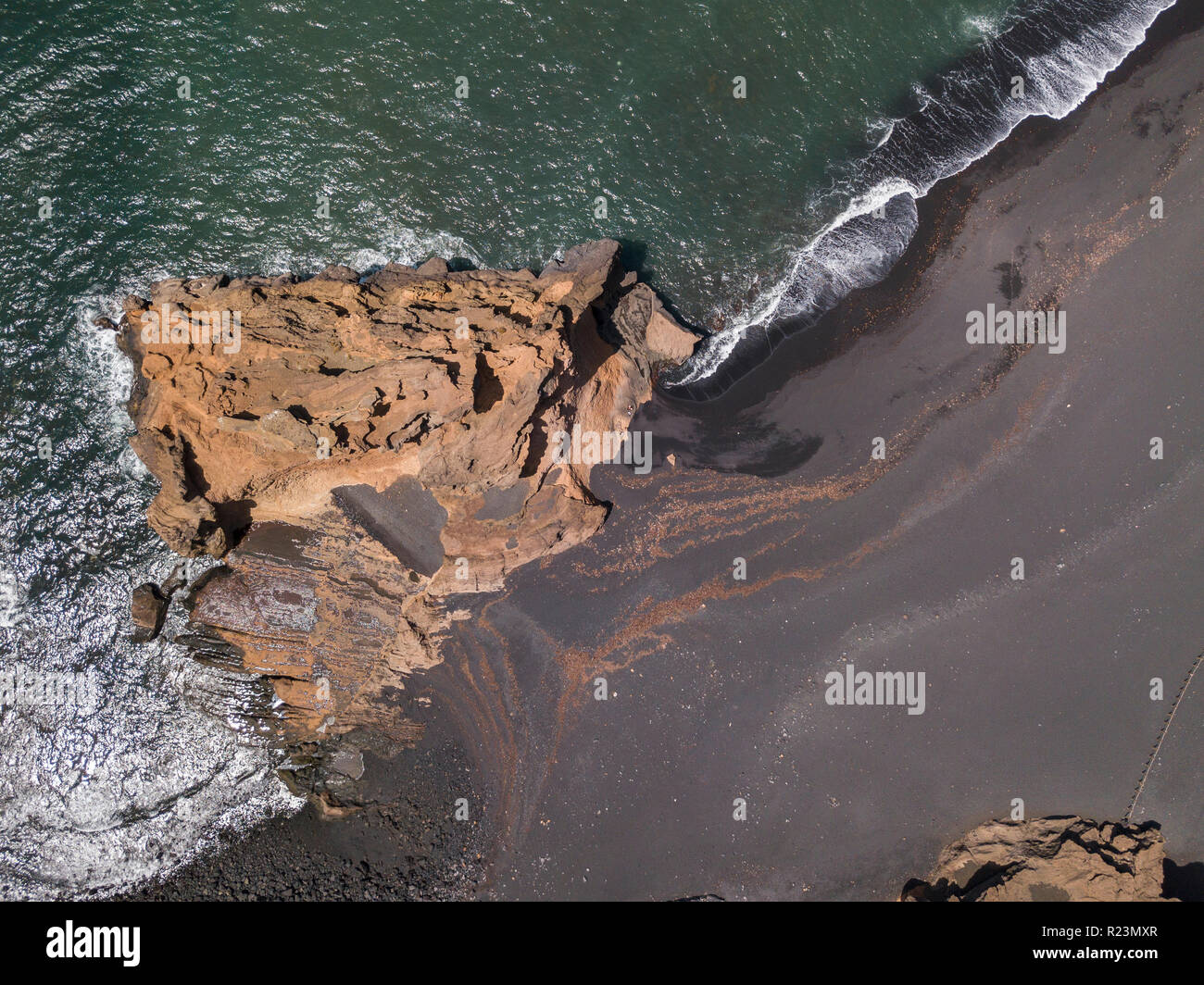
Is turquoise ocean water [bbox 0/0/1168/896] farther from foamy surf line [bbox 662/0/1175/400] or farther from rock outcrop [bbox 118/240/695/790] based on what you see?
rock outcrop [bbox 118/240/695/790]

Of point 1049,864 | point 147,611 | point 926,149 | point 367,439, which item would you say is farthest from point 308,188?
point 1049,864

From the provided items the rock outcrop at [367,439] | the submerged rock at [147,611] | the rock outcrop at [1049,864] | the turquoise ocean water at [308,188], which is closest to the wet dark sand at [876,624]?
the rock outcrop at [1049,864]

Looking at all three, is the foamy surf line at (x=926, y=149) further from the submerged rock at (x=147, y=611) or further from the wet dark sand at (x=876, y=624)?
the submerged rock at (x=147, y=611)

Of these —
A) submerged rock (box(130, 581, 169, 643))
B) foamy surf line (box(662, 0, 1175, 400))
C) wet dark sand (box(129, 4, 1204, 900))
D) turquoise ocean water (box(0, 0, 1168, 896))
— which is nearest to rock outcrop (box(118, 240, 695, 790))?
submerged rock (box(130, 581, 169, 643))

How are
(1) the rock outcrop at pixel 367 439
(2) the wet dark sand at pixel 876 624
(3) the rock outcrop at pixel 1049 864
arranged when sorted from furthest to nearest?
1. (2) the wet dark sand at pixel 876 624
2. (3) the rock outcrop at pixel 1049 864
3. (1) the rock outcrop at pixel 367 439

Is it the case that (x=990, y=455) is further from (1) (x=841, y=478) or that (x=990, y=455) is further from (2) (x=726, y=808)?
(2) (x=726, y=808)

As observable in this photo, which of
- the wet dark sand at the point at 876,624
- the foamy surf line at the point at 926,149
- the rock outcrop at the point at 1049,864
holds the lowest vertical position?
the rock outcrop at the point at 1049,864
